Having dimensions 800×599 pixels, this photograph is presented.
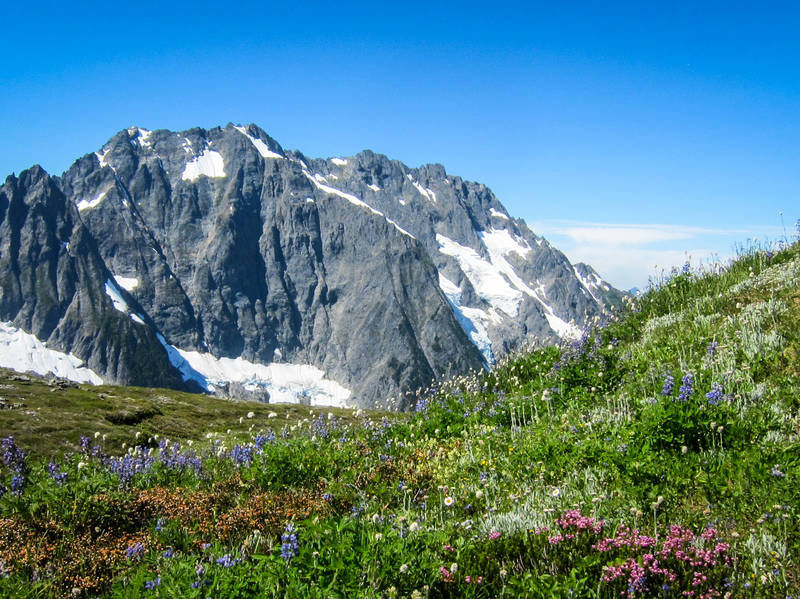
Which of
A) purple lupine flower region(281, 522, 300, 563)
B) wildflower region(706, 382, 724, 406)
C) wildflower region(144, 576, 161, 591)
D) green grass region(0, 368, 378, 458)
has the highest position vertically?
wildflower region(706, 382, 724, 406)

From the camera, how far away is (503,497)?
258 inches

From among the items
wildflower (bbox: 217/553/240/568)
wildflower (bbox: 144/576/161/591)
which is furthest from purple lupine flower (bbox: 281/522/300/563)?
wildflower (bbox: 144/576/161/591)

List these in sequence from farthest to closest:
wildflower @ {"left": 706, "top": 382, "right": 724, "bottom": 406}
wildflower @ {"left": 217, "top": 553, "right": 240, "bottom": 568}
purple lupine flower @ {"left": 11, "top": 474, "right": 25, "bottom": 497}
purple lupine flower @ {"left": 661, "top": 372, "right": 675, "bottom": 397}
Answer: purple lupine flower @ {"left": 661, "top": 372, "right": 675, "bottom": 397}, purple lupine flower @ {"left": 11, "top": 474, "right": 25, "bottom": 497}, wildflower @ {"left": 706, "top": 382, "right": 724, "bottom": 406}, wildflower @ {"left": 217, "top": 553, "right": 240, "bottom": 568}

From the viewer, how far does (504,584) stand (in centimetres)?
420

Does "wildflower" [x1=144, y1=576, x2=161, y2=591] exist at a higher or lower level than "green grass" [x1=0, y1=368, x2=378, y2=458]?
higher

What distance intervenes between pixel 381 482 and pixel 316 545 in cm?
296

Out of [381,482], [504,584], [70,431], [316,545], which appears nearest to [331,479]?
[381,482]

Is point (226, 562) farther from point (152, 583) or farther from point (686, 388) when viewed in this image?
point (686, 388)

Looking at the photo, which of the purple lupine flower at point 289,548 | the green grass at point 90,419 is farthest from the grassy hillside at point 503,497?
the green grass at point 90,419

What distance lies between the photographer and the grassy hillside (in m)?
4.18

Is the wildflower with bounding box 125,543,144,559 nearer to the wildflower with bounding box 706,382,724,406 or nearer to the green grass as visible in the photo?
the wildflower with bounding box 706,382,724,406

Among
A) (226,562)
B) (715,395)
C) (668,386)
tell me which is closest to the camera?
(226,562)

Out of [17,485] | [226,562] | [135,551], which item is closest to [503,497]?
[226,562]

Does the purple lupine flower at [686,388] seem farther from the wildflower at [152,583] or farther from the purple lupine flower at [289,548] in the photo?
the wildflower at [152,583]
